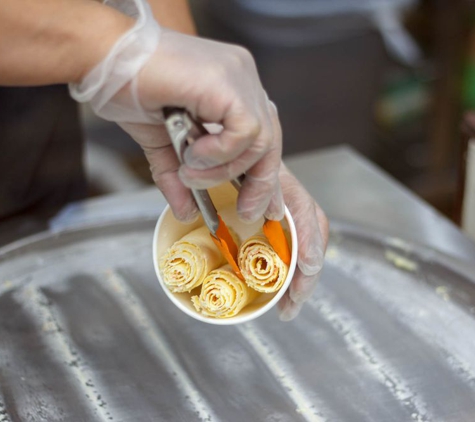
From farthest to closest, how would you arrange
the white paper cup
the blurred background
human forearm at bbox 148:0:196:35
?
1. the blurred background
2. human forearm at bbox 148:0:196:35
3. the white paper cup

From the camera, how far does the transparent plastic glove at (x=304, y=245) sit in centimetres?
88

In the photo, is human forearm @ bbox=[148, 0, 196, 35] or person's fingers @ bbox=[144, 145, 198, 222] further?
human forearm @ bbox=[148, 0, 196, 35]

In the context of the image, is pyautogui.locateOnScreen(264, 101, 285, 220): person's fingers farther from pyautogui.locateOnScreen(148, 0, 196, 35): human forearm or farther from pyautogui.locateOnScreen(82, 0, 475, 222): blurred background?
pyautogui.locateOnScreen(82, 0, 475, 222): blurred background

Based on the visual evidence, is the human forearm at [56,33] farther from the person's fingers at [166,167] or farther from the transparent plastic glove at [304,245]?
the transparent plastic glove at [304,245]

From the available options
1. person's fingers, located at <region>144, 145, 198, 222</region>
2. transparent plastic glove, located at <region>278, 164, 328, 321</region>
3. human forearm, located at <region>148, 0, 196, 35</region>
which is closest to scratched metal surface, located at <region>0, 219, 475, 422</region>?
transparent plastic glove, located at <region>278, 164, 328, 321</region>

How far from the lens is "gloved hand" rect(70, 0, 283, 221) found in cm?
73

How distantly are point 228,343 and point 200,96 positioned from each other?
42 cm

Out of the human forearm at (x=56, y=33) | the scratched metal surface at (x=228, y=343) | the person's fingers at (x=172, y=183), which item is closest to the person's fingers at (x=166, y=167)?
the person's fingers at (x=172, y=183)

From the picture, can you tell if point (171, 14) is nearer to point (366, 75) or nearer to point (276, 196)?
point (276, 196)

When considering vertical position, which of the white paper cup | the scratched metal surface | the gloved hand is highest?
the gloved hand

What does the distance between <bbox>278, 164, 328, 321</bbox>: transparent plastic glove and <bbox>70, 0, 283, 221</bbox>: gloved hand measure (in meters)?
0.11

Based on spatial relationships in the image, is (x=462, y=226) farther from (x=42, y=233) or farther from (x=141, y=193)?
(x=42, y=233)

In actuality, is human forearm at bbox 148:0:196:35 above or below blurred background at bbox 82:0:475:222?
above

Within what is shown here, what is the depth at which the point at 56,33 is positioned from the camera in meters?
0.74
